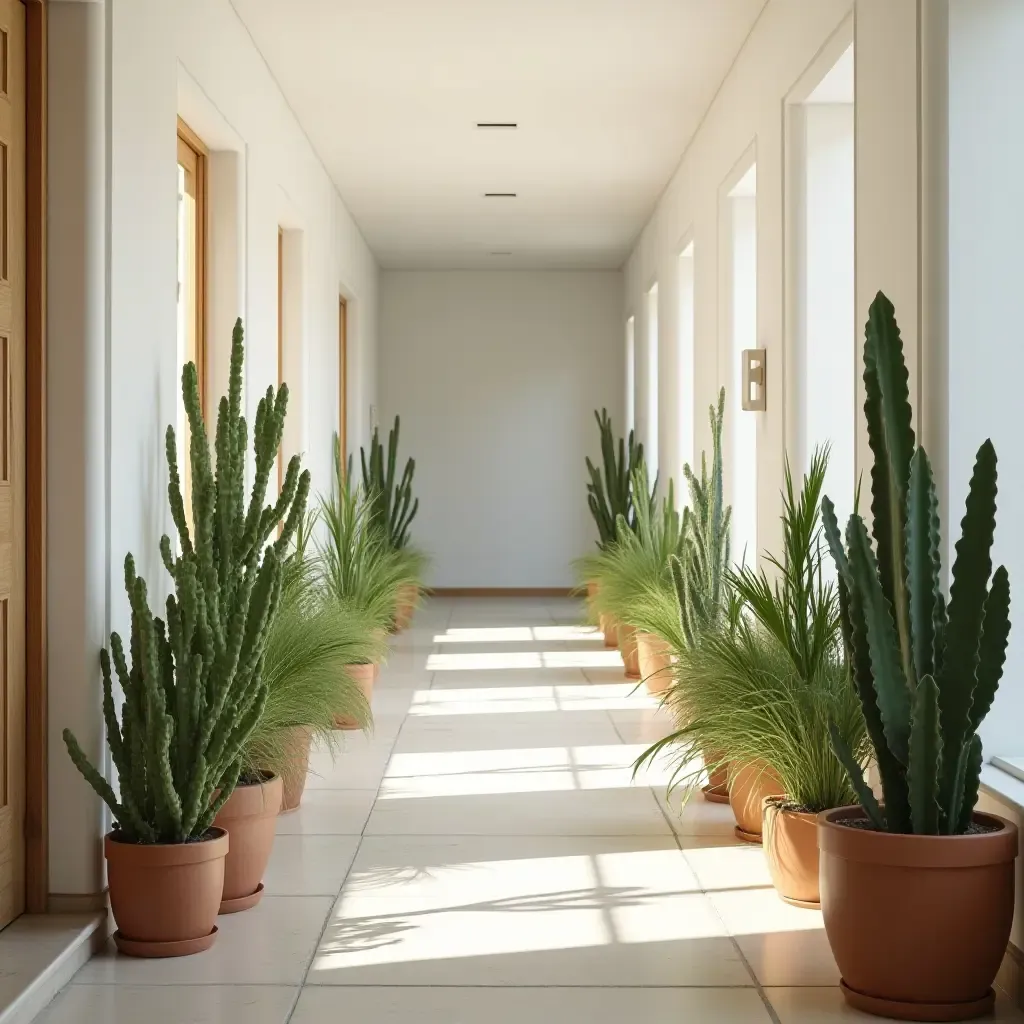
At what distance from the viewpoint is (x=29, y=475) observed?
2973 mm

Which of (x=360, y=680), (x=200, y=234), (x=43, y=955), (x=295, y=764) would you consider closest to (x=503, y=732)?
(x=360, y=680)

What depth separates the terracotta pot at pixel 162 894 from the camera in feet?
9.39

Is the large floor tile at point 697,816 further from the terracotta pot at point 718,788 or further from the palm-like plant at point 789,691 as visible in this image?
the palm-like plant at point 789,691

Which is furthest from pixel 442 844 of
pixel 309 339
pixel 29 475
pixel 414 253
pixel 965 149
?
pixel 414 253

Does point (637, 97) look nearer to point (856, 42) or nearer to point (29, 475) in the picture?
point (856, 42)

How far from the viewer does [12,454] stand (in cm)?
290

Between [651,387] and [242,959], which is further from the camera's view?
[651,387]

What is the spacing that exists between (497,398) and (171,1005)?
9392mm

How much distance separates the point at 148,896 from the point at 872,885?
58.2 inches

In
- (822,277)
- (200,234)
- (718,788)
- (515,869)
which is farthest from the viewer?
(200,234)

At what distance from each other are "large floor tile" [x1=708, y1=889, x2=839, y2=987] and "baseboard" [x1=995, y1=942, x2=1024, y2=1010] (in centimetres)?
32

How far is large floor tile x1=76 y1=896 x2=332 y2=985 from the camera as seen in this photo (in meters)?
2.75

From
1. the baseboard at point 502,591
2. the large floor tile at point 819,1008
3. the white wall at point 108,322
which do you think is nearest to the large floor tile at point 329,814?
the white wall at point 108,322

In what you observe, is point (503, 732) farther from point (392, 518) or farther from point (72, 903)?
point (392, 518)
